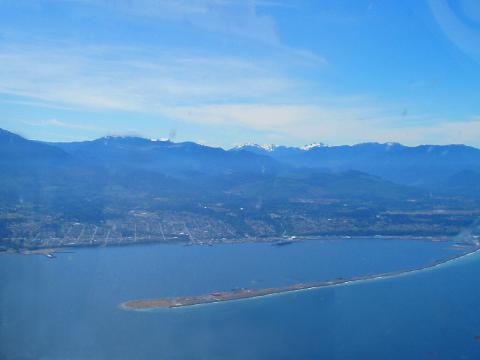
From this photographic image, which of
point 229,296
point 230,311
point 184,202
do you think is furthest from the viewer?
point 184,202

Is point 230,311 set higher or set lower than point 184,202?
lower

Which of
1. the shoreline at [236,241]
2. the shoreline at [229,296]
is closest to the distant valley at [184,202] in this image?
the shoreline at [236,241]

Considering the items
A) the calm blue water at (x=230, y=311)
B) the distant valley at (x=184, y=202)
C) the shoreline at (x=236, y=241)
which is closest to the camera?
the calm blue water at (x=230, y=311)

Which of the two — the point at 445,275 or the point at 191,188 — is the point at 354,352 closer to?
the point at 445,275

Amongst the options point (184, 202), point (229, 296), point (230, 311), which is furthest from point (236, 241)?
point (230, 311)

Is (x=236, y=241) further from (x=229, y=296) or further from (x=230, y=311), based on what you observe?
(x=230, y=311)

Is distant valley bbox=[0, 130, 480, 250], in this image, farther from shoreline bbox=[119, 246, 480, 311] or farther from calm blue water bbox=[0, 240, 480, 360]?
shoreline bbox=[119, 246, 480, 311]

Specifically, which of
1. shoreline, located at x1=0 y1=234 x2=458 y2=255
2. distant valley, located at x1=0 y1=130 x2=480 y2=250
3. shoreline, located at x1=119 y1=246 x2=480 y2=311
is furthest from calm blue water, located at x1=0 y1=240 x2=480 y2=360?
distant valley, located at x1=0 y1=130 x2=480 y2=250

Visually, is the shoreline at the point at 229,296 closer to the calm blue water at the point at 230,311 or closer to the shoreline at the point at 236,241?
the calm blue water at the point at 230,311

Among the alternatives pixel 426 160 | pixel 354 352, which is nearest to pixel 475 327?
pixel 354 352
